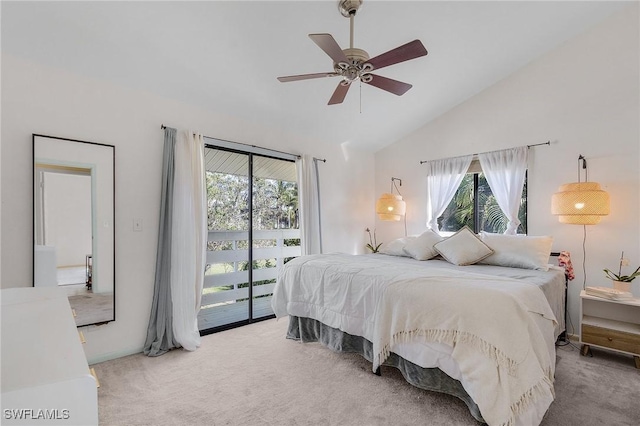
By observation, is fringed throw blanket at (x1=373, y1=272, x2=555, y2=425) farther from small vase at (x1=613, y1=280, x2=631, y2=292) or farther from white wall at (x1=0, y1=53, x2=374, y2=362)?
white wall at (x1=0, y1=53, x2=374, y2=362)

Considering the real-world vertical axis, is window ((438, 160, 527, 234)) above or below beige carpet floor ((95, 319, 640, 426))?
above

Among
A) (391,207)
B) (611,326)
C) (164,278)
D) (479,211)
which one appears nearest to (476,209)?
(479,211)

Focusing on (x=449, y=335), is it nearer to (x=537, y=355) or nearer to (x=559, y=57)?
(x=537, y=355)

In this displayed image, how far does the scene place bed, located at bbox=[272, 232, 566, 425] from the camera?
1.61 m

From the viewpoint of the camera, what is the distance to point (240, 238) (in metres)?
3.78

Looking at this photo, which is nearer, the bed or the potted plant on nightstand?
the bed

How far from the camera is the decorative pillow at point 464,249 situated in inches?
126

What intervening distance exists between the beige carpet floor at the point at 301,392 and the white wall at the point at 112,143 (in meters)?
0.53

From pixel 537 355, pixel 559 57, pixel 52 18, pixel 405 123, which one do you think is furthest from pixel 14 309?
pixel 559 57

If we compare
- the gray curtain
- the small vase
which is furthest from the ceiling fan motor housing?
the small vase

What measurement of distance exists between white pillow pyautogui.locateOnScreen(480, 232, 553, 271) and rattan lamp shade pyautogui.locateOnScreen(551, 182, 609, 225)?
0.99 feet

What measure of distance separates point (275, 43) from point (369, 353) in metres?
2.81

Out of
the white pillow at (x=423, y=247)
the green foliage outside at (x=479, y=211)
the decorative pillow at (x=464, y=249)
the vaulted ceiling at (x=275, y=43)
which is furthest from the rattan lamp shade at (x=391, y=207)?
the vaulted ceiling at (x=275, y=43)

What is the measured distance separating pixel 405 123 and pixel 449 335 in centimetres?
351
